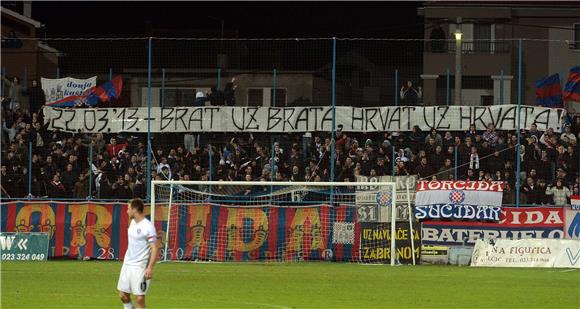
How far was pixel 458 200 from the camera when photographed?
31.2m

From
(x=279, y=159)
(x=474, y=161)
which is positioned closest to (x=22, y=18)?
(x=279, y=159)

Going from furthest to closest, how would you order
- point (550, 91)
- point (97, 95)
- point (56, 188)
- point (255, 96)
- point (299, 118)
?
point (255, 96)
point (550, 91)
point (97, 95)
point (299, 118)
point (56, 188)

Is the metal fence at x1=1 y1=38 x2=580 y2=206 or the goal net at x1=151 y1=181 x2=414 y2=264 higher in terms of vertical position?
the metal fence at x1=1 y1=38 x2=580 y2=206

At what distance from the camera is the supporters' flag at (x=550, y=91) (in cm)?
3892

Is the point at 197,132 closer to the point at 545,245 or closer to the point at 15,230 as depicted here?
the point at 15,230

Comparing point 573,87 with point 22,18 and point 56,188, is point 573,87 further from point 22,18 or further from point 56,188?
point 22,18

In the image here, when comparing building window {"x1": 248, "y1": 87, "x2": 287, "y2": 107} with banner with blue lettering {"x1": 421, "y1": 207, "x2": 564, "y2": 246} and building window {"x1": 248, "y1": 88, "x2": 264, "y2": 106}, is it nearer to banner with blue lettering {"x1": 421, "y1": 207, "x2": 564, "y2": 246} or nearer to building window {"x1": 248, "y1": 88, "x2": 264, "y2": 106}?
building window {"x1": 248, "y1": 88, "x2": 264, "y2": 106}

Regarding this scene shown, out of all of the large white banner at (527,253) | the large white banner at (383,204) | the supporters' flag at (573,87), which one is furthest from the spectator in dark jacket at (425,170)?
the supporters' flag at (573,87)

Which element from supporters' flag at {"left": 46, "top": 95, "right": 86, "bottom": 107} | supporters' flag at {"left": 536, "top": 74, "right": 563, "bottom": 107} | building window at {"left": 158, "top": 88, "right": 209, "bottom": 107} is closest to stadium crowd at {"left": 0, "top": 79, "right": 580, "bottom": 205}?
supporters' flag at {"left": 46, "top": 95, "right": 86, "bottom": 107}

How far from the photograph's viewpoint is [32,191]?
33750 mm

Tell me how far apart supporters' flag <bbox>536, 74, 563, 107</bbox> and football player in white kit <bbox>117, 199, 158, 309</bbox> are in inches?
1005

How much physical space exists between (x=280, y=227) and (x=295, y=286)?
8918 mm

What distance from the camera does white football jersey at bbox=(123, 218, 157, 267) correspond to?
611 inches

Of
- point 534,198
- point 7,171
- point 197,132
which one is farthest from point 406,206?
point 7,171
